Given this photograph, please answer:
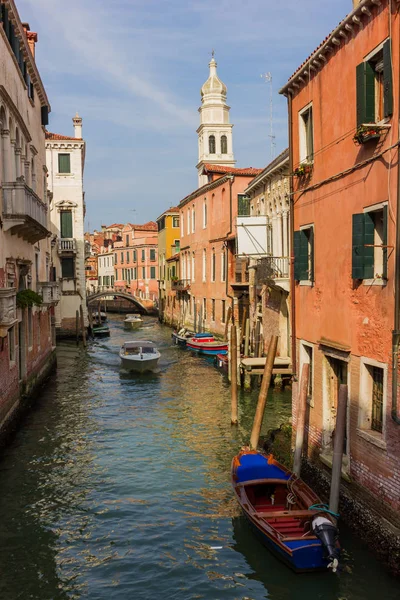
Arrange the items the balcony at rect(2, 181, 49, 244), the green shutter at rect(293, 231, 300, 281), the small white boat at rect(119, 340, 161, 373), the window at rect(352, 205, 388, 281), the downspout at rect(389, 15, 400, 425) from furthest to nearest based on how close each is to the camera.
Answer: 1. the small white boat at rect(119, 340, 161, 373)
2. the balcony at rect(2, 181, 49, 244)
3. the green shutter at rect(293, 231, 300, 281)
4. the window at rect(352, 205, 388, 281)
5. the downspout at rect(389, 15, 400, 425)

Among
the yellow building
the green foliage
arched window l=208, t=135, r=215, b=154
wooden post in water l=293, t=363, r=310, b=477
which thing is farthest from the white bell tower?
wooden post in water l=293, t=363, r=310, b=477

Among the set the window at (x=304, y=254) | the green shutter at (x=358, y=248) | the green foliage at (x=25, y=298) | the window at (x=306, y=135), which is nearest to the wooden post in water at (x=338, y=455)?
the green shutter at (x=358, y=248)

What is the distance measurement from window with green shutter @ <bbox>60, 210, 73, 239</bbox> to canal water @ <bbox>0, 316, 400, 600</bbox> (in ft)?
67.4

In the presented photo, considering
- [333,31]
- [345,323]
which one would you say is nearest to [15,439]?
[345,323]

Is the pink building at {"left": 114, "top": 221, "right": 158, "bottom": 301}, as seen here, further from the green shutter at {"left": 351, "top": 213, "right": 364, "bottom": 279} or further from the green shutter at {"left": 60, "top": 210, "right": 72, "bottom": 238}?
the green shutter at {"left": 351, "top": 213, "right": 364, "bottom": 279}

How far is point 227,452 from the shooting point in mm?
13633

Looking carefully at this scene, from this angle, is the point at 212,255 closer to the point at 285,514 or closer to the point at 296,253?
the point at 296,253

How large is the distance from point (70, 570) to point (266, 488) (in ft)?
10.6

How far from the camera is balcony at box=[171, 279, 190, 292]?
41444 millimetres

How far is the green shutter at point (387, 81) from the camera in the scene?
7.71 meters

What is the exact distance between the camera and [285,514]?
28.2 feet

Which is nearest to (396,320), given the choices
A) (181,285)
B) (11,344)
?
(11,344)

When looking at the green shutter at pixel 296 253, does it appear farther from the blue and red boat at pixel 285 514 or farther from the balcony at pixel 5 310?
the balcony at pixel 5 310

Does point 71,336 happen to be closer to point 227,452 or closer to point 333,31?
point 227,452
